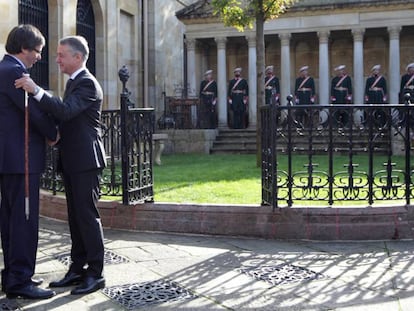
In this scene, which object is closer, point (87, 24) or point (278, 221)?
point (278, 221)

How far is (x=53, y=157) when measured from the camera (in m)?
8.62

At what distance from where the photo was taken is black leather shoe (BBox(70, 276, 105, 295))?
445 centimetres

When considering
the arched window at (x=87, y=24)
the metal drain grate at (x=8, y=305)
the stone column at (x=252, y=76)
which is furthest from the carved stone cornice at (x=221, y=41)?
the metal drain grate at (x=8, y=305)

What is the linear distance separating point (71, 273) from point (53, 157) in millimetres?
4130

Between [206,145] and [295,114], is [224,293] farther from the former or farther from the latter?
[206,145]

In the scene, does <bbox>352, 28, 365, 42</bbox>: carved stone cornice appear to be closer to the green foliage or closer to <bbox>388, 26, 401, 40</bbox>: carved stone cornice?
<bbox>388, 26, 401, 40</bbox>: carved stone cornice

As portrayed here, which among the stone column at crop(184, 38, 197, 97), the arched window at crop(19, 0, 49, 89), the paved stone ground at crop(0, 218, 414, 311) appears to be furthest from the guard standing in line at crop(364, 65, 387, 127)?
the paved stone ground at crop(0, 218, 414, 311)

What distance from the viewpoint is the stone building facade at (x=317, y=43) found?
20.9m

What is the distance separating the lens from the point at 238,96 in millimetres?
22219

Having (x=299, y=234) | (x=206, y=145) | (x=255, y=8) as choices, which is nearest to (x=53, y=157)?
(x=299, y=234)

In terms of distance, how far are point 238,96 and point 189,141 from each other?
336cm

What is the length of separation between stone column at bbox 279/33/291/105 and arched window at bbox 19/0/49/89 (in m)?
9.49

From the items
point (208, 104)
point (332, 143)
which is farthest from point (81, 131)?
point (208, 104)

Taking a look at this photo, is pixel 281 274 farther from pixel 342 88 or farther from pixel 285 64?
pixel 285 64
